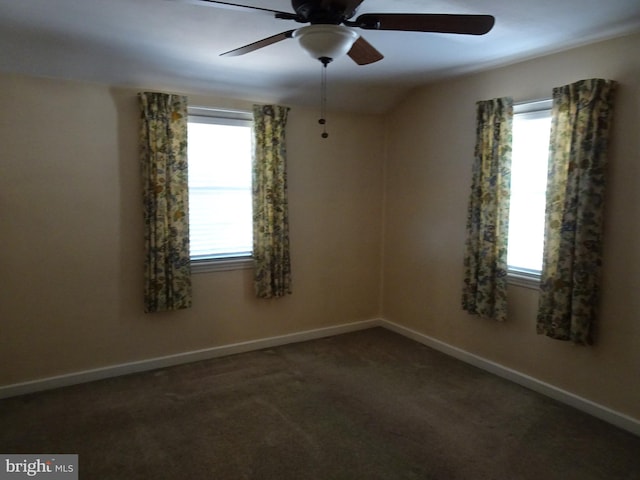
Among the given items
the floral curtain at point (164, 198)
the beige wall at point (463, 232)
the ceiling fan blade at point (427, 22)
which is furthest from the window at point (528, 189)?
the floral curtain at point (164, 198)

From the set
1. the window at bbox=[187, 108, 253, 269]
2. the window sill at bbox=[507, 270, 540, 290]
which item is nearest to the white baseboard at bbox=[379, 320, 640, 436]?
the window sill at bbox=[507, 270, 540, 290]

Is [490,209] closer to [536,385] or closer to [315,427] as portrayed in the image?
[536,385]

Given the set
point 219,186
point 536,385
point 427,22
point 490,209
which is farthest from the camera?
point 219,186

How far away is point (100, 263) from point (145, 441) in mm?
1443

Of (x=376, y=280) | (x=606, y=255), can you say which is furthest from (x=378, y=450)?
(x=376, y=280)

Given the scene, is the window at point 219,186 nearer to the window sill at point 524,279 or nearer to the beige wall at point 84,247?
the beige wall at point 84,247

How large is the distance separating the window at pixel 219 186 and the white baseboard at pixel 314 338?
82 centimetres

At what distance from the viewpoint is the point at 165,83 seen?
337cm

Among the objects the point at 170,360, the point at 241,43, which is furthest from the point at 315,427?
the point at 241,43

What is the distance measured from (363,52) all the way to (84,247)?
98.3 inches

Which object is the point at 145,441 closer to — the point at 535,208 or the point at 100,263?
the point at 100,263

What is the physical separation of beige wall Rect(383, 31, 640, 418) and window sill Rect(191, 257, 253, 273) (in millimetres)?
1634

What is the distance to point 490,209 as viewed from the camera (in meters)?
3.34

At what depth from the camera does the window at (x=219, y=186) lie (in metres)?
3.62
